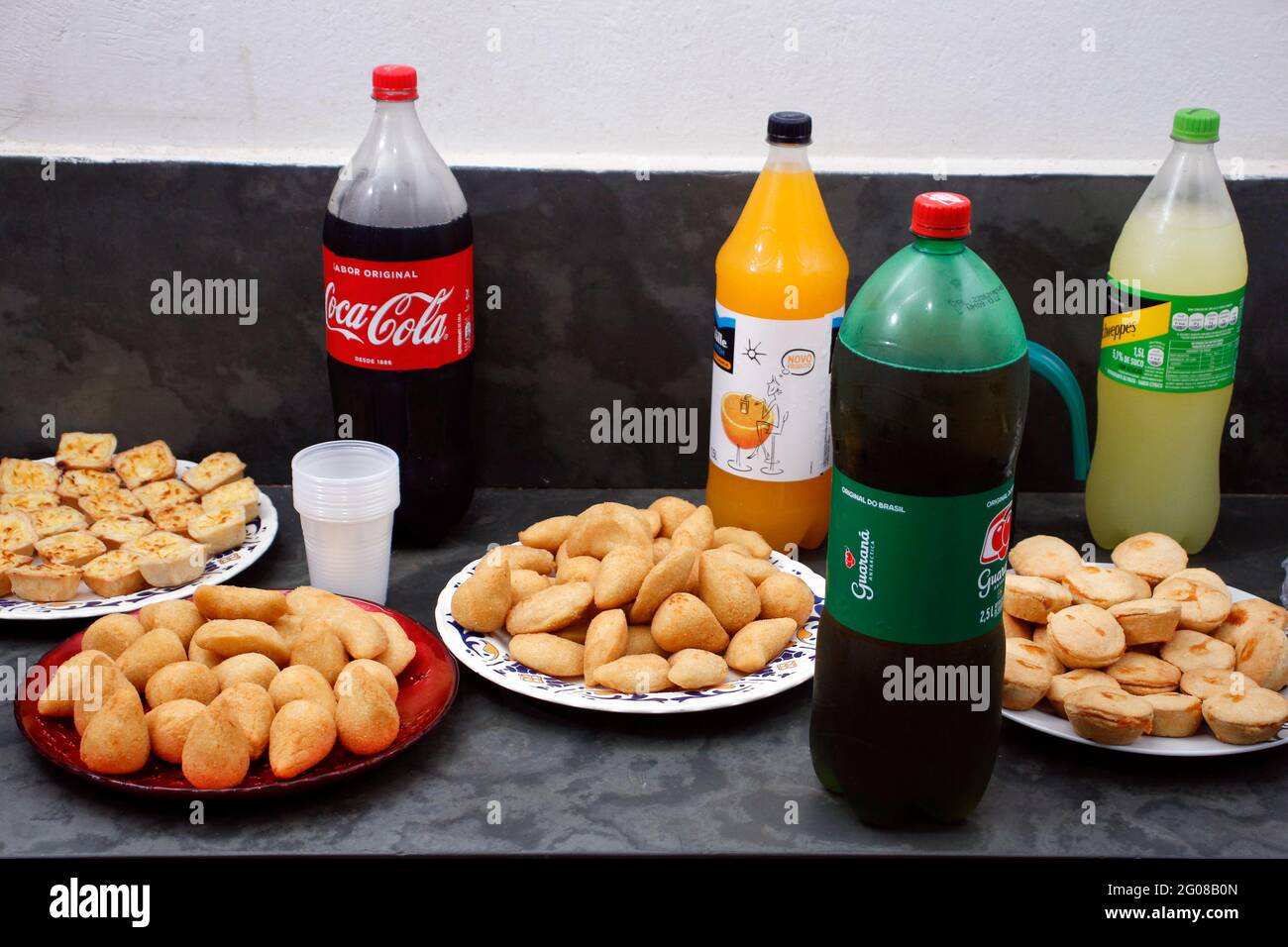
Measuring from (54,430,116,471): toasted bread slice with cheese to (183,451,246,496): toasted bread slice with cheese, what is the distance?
10cm

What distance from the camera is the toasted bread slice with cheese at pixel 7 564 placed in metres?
1.49

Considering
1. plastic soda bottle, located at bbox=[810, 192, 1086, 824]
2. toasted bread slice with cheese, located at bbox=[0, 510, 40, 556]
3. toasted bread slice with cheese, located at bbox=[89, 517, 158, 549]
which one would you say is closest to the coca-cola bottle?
toasted bread slice with cheese, located at bbox=[89, 517, 158, 549]

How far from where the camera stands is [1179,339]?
5.15 feet

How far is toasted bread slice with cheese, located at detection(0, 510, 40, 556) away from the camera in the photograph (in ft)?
5.05

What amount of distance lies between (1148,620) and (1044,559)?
0.54 feet

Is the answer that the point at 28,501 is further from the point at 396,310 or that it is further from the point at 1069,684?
the point at 1069,684

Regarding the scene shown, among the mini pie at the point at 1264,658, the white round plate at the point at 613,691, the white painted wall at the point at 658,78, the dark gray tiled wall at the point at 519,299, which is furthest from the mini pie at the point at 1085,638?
the white painted wall at the point at 658,78

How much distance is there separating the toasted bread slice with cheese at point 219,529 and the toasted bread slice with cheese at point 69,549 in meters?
0.10

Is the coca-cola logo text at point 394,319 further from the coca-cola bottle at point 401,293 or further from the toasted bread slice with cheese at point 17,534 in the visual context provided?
the toasted bread slice with cheese at point 17,534

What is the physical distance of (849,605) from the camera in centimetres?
116

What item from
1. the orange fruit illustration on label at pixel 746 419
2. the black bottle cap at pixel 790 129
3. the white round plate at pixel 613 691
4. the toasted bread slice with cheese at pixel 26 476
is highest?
the black bottle cap at pixel 790 129

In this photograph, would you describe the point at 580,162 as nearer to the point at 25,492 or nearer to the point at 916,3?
the point at 916,3

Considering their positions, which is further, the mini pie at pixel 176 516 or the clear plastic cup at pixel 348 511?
the mini pie at pixel 176 516
